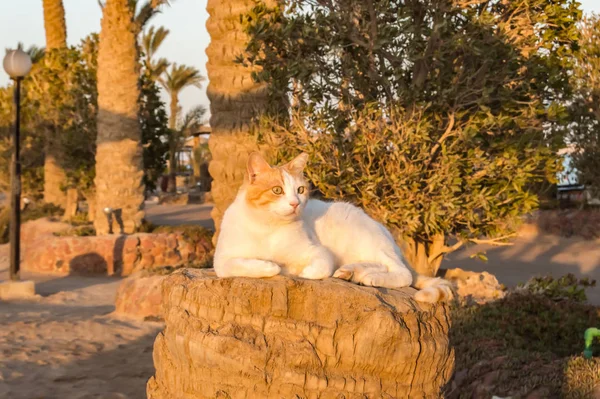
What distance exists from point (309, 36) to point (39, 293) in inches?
256

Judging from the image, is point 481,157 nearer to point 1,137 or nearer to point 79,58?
point 79,58

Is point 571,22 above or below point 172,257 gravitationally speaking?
above

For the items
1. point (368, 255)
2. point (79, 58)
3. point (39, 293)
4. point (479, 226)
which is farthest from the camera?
point (79, 58)

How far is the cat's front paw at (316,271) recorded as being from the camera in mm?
3742

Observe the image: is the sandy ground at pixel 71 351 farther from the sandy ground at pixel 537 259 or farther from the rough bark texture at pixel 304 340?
the sandy ground at pixel 537 259

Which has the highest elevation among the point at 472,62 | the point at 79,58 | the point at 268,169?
the point at 79,58

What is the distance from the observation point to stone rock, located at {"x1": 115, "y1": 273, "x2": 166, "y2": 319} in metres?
9.91

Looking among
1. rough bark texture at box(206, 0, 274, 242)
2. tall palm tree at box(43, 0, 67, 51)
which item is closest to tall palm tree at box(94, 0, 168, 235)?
rough bark texture at box(206, 0, 274, 242)

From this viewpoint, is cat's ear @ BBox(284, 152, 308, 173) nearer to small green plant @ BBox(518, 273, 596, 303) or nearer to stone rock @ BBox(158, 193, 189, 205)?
small green plant @ BBox(518, 273, 596, 303)

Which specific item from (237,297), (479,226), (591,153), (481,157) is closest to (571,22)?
(481,157)

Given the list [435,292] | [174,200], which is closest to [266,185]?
[435,292]

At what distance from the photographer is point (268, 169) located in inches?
150

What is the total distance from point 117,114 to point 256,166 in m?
12.3

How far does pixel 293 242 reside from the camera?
3799 millimetres
